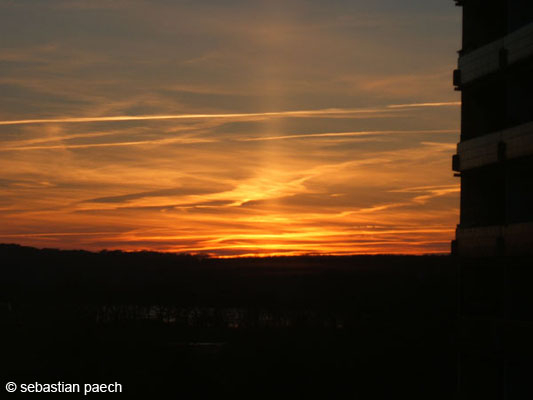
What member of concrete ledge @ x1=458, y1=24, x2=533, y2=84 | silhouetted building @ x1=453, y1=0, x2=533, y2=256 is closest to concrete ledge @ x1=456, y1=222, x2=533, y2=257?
silhouetted building @ x1=453, y1=0, x2=533, y2=256

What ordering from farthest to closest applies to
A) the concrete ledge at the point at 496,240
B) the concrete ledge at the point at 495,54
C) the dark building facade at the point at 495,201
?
1. the dark building facade at the point at 495,201
2. the concrete ledge at the point at 495,54
3. the concrete ledge at the point at 496,240

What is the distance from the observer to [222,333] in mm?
76125

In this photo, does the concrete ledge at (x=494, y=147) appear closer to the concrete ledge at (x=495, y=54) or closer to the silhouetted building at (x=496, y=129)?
the silhouetted building at (x=496, y=129)

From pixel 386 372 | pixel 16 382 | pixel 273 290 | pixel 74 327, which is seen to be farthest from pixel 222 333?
pixel 16 382

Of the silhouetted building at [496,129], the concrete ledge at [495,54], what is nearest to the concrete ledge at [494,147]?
the silhouetted building at [496,129]

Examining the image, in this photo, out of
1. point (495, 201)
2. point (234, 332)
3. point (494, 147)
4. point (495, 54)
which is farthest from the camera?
point (234, 332)

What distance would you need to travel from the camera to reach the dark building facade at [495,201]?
28203 mm

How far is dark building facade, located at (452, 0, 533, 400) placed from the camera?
2820 centimetres

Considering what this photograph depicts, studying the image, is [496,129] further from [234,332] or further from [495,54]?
[234,332]

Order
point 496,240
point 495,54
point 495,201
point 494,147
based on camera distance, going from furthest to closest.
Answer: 1. point 495,201
2. point 495,54
3. point 494,147
4. point 496,240

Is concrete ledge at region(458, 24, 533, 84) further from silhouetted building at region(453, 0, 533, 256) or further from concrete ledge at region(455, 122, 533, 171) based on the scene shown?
concrete ledge at region(455, 122, 533, 171)

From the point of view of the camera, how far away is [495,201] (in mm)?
32531

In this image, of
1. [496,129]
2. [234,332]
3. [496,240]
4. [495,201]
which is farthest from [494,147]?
[234,332]

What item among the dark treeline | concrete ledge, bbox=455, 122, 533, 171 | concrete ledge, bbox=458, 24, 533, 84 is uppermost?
concrete ledge, bbox=458, 24, 533, 84
